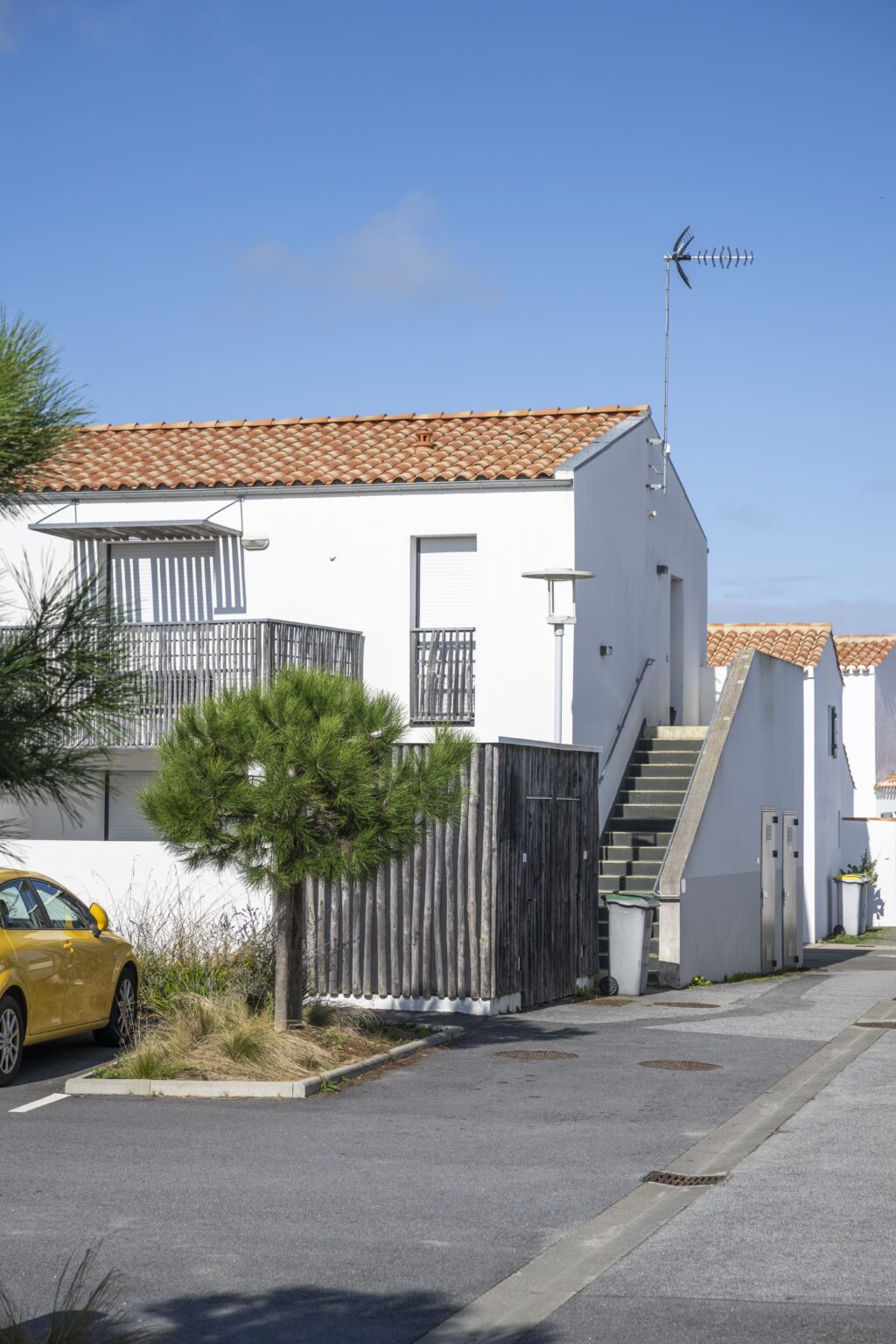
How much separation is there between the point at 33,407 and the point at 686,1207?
17.6ft

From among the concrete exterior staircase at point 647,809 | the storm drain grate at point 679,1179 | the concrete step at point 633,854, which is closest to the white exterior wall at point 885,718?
the concrete exterior staircase at point 647,809

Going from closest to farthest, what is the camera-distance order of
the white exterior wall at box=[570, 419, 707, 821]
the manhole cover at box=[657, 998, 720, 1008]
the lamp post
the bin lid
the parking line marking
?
the parking line marking, the manhole cover at box=[657, 998, 720, 1008], the bin lid, the lamp post, the white exterior wall at box=[570, 419, 707, 821]

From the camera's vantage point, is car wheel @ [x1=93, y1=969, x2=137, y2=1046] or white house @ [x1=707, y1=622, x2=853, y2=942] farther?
white house @ [x1=707, y1=622, x2=853, y2=942]

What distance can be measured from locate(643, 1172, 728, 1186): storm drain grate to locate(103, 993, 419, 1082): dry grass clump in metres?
3.61

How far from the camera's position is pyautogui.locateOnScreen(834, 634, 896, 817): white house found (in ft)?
141

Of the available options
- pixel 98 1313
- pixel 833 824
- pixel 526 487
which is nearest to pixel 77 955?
pixel 98 1313

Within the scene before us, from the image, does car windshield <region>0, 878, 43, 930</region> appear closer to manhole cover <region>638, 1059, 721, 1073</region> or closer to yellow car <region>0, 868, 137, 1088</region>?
yellow car <region>0, 868, 137, 1088</region>

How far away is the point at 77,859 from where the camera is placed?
56.6 ft

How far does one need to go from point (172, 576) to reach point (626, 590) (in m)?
6.55

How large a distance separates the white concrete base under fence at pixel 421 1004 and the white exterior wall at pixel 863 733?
93.8ft

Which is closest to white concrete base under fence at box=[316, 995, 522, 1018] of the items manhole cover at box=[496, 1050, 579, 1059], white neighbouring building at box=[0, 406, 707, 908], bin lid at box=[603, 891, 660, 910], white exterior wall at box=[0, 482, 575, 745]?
manhole cover at box=[496, 1050, 579, 1059]

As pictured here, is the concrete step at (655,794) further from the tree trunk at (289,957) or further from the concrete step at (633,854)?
the tree trunk at (289,957)

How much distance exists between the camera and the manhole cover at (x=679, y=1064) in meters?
13.2

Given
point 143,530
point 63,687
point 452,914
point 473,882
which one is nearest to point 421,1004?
point 452,914
